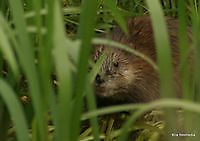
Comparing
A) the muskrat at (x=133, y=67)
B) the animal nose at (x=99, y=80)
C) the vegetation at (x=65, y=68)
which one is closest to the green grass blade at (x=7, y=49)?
the vegetation at (x=65, y=68)

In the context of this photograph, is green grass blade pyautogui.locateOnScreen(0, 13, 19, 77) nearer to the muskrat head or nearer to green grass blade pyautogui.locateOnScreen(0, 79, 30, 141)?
green grass blade pyautogui.locateOnScreen(0, 79, 30, 141)

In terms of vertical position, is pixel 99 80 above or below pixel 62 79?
below

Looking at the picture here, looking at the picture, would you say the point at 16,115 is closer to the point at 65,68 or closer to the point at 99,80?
the point at 65,68

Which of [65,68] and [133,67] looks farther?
[133,67]

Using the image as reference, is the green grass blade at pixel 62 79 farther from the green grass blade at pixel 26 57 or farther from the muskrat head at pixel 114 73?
the muskrat head at pixel 114 73

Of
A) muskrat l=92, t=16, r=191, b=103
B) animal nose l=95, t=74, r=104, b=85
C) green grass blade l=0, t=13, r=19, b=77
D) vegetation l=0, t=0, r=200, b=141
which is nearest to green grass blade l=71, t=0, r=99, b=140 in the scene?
vegetation l=0, t=0, r=200, b=141

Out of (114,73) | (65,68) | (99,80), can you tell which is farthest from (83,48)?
(114,73)

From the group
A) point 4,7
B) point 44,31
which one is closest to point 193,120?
point 44,31

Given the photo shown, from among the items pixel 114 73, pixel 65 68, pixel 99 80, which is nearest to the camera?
pixel 65 68
